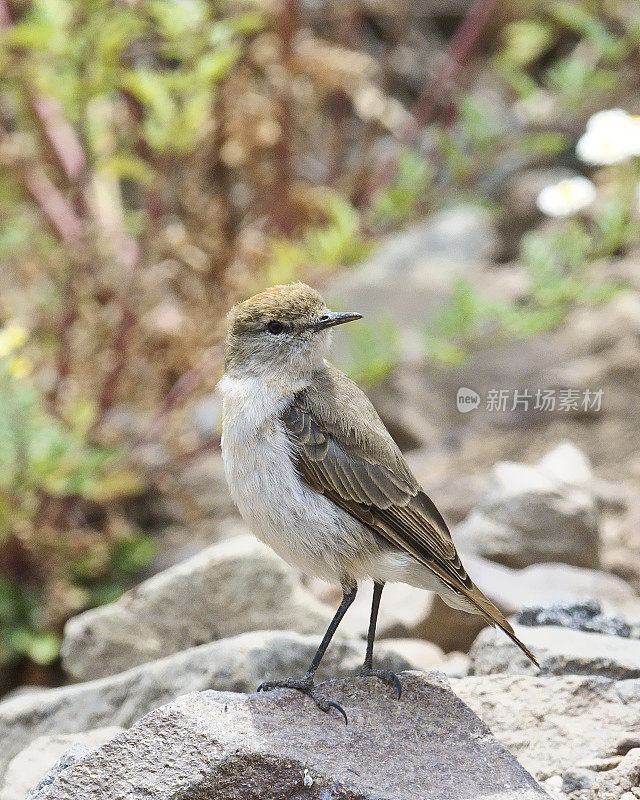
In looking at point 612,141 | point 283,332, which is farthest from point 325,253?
point 283,332

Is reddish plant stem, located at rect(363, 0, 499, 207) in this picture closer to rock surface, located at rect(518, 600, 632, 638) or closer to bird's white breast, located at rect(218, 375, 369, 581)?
rock surface, located at rect(518, 600, 632, 638)

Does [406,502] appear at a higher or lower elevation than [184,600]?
higher

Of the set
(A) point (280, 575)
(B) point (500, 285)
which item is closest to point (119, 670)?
(A) point (280, 575)

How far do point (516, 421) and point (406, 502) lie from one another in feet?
10.2

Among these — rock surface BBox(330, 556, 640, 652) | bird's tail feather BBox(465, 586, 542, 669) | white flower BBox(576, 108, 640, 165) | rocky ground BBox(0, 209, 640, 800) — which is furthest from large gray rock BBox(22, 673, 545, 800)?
white flower BBox(576, 108, 640, 165)

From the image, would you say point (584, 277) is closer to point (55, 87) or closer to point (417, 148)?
point (417, 148)

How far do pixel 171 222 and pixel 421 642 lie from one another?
4090mm

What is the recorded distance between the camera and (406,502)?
3.26m

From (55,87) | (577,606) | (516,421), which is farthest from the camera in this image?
(516,421)

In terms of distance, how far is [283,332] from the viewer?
332cm

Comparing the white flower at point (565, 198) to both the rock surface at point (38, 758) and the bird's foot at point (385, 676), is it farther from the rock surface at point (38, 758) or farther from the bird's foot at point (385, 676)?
the rock surface at point (38, 758)

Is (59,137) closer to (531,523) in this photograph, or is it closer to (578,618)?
(531,523)

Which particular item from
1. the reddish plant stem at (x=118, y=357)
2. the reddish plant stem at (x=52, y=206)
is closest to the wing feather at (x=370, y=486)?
the reddish plant stem at (x=118, y=357)

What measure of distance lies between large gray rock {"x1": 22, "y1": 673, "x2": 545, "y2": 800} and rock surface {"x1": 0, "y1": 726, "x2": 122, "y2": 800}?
1.61ft
